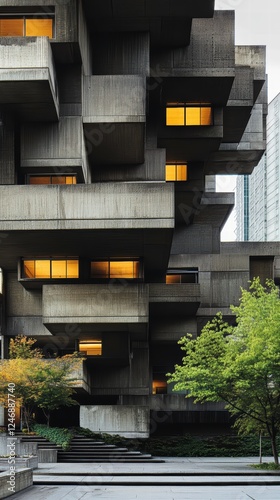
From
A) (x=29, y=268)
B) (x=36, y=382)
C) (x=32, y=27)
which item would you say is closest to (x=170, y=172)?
(x=29, y=268)

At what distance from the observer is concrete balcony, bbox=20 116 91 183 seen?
33531 mm

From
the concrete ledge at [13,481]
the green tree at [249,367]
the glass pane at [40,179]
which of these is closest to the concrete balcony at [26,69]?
the glass pane at [40,179]

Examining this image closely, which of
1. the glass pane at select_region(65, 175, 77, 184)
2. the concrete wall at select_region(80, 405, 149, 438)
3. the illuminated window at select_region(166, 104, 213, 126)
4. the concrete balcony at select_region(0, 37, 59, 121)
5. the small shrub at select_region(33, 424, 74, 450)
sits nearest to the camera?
the concrete balcony at select_region(0, 37, 59, 121)

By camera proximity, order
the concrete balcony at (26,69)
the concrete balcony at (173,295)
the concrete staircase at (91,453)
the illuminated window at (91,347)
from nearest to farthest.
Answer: the concrete balcony at (26,69) < the concrete staircase at (91,453) < the illuminated window at (91,347) < the concrete balcony at (173,295)

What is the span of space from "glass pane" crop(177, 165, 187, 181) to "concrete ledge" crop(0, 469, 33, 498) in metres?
26.4

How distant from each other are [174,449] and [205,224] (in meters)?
15.5

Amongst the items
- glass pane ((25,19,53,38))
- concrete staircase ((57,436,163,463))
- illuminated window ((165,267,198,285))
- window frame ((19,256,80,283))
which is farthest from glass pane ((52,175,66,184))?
concrete staircase ((57,436,163,463))

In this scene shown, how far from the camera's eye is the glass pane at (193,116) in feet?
134

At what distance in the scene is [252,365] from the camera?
27.3 metres

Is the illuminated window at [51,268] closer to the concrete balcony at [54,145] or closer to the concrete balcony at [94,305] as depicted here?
the concrete balcony at [94,305]

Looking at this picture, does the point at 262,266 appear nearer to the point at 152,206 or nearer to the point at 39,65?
the point at 152,206

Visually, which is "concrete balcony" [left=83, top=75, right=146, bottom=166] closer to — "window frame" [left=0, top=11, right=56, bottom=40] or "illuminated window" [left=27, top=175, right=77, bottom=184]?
"illuminated window" [left=27, top=175, right=77, bottom=184]

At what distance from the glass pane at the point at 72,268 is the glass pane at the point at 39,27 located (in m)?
11.9

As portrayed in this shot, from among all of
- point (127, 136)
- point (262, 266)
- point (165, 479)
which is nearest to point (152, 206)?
point (127, 136)
